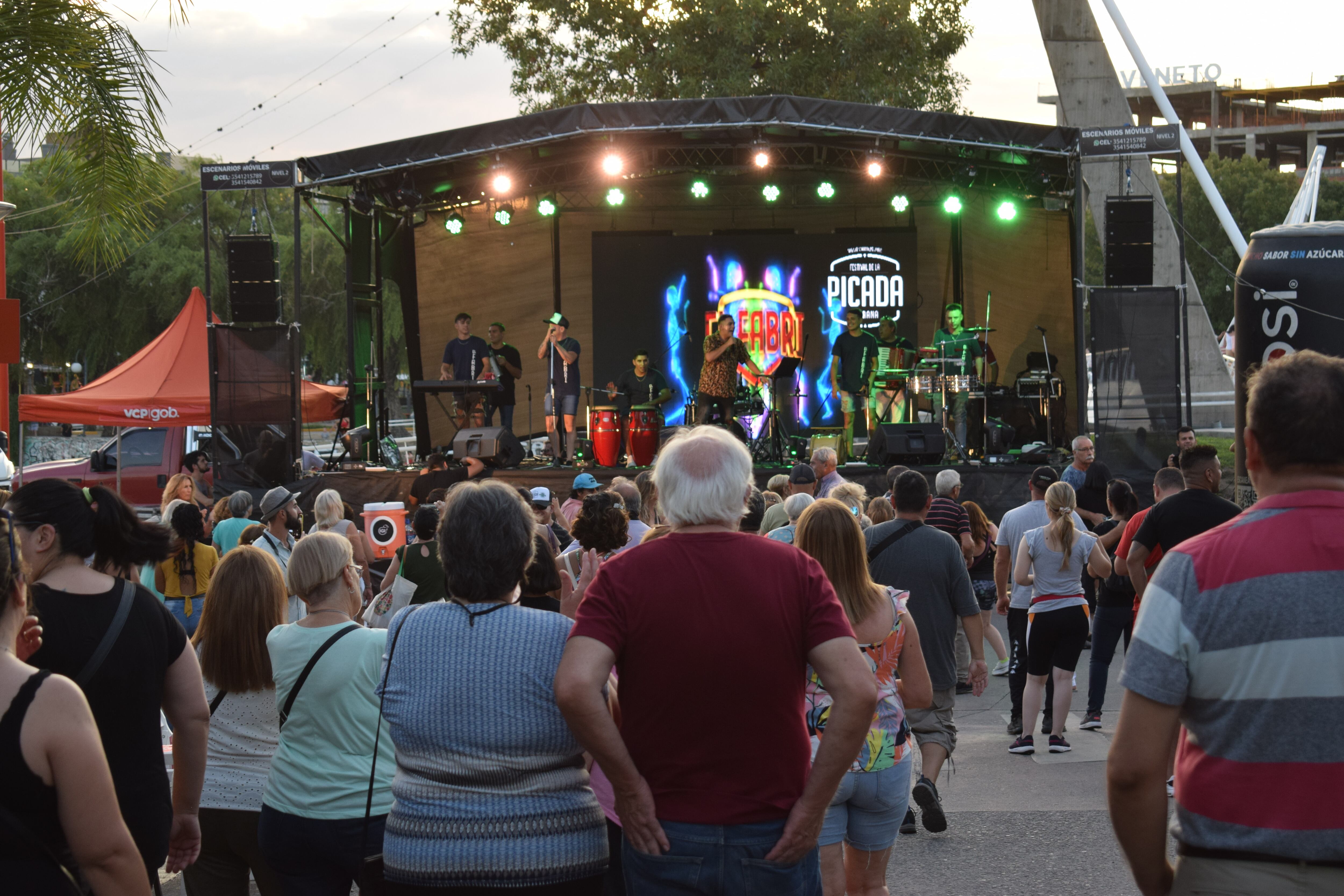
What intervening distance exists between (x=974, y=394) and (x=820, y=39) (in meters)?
10.6

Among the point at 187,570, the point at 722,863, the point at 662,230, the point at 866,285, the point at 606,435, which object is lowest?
the point at 722,863

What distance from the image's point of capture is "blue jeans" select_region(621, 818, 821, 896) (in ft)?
8.61

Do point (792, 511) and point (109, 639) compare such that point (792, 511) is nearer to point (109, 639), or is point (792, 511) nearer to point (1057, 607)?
point (1057, 607)

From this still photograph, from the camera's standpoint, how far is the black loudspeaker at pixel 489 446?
45.3 ft

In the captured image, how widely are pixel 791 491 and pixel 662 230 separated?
35.2 ft

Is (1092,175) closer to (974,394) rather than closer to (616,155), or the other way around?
(974,394)

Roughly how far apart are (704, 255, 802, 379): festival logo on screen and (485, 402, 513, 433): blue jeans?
11.3 feet

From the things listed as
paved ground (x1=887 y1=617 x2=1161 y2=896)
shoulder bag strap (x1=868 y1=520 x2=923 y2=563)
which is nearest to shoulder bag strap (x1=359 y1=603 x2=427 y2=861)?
paved ground (x1=887 y1=617 x2=1161 y2=896)

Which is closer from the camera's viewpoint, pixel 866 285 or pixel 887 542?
pixel 887 542

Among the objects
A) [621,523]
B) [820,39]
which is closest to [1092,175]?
[820,39]

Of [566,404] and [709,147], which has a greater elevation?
[709,147]

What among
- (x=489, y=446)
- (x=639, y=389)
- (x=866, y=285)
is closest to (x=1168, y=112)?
(x=866, y=285)

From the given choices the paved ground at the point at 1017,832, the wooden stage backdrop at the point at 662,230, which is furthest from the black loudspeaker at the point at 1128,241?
the paved ground at the point at 1017,832

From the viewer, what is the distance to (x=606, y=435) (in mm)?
14883
